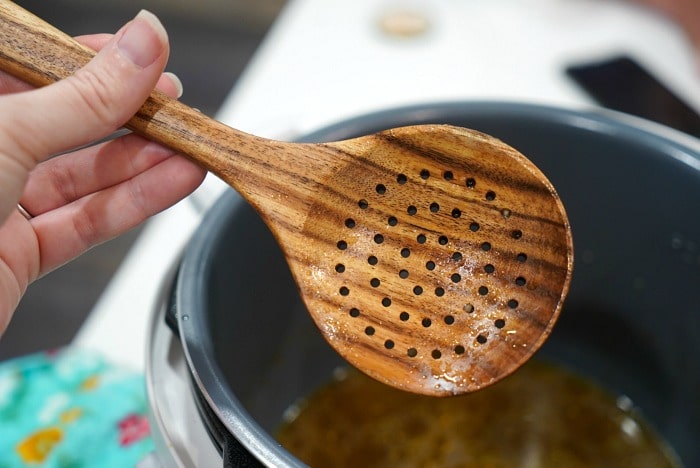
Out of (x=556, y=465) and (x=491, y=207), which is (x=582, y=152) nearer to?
(x=491, y=207)

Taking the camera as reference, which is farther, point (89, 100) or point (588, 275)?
point (588, 275)

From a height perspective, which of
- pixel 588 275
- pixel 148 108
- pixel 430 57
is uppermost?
pixel 148 108

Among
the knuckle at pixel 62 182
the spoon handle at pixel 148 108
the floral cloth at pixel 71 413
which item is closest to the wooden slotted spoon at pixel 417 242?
the spoon handle at pixel 148 108

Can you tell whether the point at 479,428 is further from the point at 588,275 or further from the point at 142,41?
the point at 142,41

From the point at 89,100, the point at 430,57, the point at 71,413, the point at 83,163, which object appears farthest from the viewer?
the point at 430,57

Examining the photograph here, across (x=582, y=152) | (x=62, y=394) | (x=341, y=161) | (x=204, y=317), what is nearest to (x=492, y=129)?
(x=582, y=152)

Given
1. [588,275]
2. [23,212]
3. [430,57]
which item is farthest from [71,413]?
[430,57]

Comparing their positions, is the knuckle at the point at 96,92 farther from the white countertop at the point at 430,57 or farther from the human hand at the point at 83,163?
the white countertop at the point at 430,57
